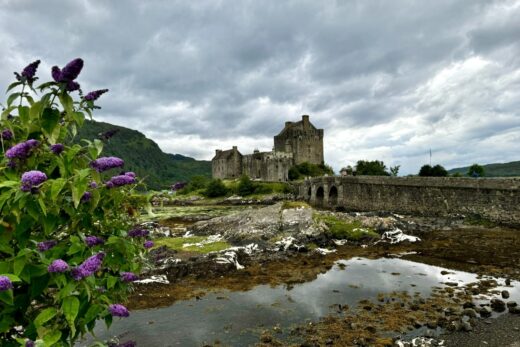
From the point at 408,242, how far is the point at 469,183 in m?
16.2

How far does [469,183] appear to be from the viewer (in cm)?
4094

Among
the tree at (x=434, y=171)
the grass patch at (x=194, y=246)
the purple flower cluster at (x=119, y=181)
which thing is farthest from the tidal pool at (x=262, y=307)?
the tree at (x=434, y=171)

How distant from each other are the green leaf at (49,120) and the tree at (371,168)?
95.7 m

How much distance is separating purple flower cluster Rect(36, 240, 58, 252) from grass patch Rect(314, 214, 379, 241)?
1177 inches

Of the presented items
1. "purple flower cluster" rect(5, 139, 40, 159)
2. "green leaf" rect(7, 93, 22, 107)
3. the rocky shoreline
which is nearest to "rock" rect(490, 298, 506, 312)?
the rocky shoreline

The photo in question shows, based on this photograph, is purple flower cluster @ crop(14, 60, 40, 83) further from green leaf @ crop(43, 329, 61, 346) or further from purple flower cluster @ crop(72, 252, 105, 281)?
green leaf @ crop(43, 329, 61, 346)

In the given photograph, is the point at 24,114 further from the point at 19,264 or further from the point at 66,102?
the point at 19,264

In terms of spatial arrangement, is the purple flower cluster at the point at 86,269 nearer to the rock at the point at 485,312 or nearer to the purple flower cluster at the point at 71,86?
the purple flower cluster at the point at 71,86

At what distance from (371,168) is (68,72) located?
98.4 metres

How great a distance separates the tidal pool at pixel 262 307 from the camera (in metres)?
13.7

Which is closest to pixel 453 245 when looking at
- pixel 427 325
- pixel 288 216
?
pixel 288 216

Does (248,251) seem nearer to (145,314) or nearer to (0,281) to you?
(145,314)

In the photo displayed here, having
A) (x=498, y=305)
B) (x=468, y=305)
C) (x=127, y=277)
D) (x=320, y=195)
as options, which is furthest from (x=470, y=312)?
(x=320, y=195)

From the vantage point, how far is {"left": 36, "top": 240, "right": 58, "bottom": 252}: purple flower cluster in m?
3.71
